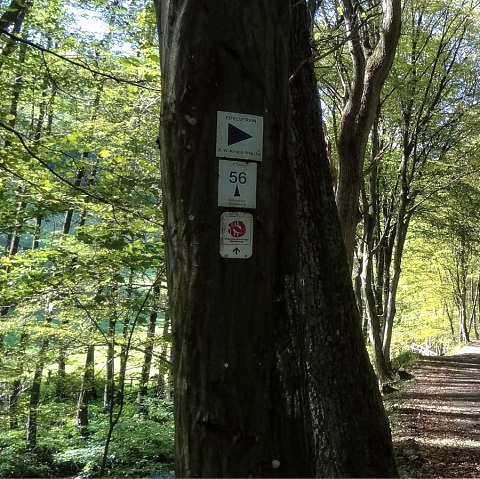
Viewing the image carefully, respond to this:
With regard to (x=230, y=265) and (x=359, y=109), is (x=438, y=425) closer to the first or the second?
(x=359, y=109)

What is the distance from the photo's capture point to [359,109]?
554 cm

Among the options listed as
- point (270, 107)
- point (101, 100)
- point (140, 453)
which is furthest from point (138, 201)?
point (140, 453)

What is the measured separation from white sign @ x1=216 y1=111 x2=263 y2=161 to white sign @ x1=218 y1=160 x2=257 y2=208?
0.03 m

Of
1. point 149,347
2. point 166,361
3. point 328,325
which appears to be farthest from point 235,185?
point 149,347

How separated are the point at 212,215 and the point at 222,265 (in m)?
0.16

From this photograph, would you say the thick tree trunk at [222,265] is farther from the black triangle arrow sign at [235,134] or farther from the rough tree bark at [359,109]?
the rough tree bark at [359,109]

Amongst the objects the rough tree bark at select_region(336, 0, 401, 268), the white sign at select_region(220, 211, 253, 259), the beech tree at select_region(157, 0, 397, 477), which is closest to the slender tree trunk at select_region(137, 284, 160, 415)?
the rough tree bark at select_region(336, 0, 401, 268)

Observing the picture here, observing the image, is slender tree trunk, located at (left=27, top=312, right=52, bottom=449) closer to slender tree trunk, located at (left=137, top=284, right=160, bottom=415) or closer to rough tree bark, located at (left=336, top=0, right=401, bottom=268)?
slender tree trunk, located at (left=137, top=284, right=160, bottom=415)

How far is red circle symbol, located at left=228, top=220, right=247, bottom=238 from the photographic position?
154 cm

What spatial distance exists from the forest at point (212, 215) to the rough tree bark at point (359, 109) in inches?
0.9

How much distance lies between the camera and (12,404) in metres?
11.1

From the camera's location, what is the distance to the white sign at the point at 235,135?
1.56 m

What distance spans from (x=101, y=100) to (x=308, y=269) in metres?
8.69

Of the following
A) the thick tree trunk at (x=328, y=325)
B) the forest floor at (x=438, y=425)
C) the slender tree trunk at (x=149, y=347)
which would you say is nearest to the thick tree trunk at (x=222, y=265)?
the thick tree trunk at (x=328, y=325)
